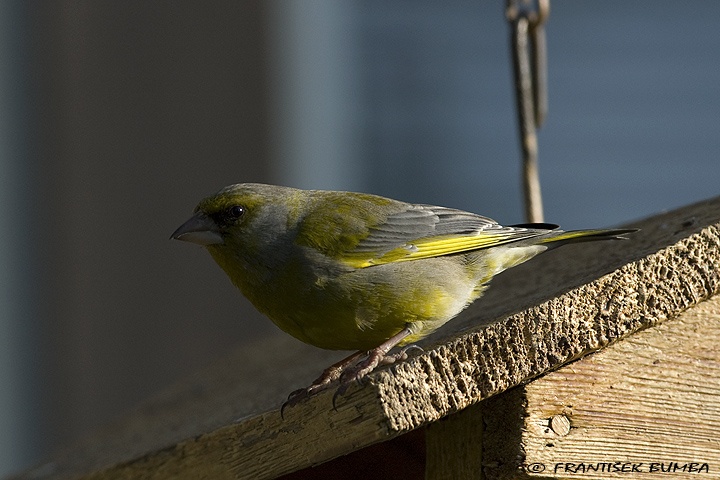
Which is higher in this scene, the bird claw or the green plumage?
the green plumage

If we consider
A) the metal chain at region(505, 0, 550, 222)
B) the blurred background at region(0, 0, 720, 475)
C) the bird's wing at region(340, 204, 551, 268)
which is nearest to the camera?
the bird's wing at region(340, 204, 551, 268)

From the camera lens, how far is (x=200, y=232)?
10.9 ft

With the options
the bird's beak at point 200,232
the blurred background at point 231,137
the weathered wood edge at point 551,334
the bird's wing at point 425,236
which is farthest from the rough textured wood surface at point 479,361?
the blurred background at point 231,137

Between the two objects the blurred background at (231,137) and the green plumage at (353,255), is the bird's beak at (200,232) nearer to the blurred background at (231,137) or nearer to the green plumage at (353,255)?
the green plumage at (353,255)

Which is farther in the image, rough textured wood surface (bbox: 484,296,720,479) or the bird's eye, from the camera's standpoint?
the bird's eye

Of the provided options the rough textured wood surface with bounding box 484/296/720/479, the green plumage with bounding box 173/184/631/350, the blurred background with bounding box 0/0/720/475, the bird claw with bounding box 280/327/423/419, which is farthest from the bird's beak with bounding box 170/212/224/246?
the blurred background with bounding box 0/0/720/475

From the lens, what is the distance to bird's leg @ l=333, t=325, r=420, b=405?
2326mm

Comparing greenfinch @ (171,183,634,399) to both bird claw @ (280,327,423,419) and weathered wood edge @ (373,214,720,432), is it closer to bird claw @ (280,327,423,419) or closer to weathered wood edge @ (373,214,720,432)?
bird claw @ (280,327,423,419)

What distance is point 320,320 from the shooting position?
2986mm

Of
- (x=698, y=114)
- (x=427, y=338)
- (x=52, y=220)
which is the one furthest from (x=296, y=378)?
(x=698, y=114)

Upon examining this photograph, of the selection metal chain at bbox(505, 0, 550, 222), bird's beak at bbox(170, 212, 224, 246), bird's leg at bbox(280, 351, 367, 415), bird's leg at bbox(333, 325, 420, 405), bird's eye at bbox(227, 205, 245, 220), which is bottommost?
bird's leg at bbox(280, 351, 367, 415)

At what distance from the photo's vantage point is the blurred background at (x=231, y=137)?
8.44m

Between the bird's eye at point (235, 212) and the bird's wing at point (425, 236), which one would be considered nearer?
the bird's wing at point (425, 236)

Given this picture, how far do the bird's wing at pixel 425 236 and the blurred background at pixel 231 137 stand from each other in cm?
500
